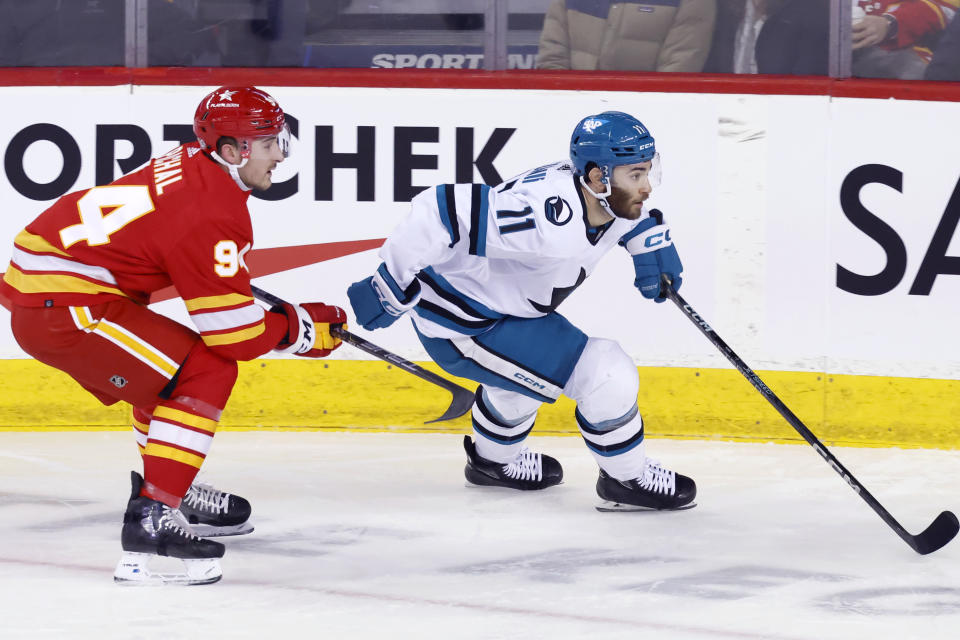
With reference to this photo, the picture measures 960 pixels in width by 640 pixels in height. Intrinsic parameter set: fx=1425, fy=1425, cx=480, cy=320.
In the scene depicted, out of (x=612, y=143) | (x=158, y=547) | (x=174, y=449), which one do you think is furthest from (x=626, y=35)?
(x=158, y=547)

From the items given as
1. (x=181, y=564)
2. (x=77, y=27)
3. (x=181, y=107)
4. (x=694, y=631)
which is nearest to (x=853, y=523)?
(x=694, y=631)

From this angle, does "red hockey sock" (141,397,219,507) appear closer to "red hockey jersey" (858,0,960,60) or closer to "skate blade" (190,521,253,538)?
"skate blade" (190,521,253,538)

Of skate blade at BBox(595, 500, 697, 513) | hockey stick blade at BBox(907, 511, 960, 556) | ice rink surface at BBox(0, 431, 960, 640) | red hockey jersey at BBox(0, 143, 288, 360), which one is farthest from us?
skate blade at BBox(595, 500, 697, 513)

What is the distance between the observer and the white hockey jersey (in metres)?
3.19

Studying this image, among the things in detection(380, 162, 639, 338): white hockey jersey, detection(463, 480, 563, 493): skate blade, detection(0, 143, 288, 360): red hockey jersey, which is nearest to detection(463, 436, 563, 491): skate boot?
detection(463, 480, 563, 493): skate blade

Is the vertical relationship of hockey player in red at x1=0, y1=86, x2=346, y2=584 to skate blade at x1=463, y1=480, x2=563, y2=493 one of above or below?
above

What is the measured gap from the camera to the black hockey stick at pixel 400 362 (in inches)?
123

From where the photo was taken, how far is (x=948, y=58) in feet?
13.8

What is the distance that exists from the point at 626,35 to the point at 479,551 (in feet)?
6.29

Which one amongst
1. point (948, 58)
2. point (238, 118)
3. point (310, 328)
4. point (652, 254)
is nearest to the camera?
point (238, 118)

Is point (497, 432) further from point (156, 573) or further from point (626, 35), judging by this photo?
point (626, 35)

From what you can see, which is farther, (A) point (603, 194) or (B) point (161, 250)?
(A) point (603, 194)

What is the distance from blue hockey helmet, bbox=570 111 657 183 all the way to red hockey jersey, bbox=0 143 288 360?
0.82 m

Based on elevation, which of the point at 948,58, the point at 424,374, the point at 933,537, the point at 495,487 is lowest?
the point at 495,487
